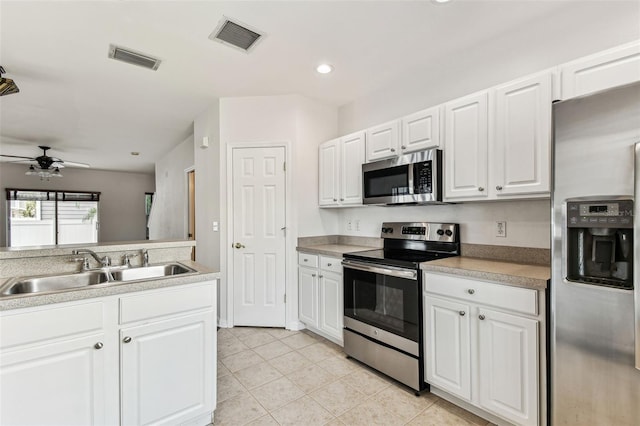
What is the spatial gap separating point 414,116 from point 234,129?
6.69 feet

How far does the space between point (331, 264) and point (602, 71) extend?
224cm

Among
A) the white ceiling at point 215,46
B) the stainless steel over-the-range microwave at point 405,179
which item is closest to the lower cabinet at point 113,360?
the stainless steel over-the-range microwave at point 405,179

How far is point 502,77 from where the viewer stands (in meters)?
2.25

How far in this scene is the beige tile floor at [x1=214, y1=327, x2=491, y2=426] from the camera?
1.85m

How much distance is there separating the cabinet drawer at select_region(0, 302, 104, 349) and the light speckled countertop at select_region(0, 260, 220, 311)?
0.14 feet

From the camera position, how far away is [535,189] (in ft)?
5.93

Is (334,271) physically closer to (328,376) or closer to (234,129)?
(328,376)

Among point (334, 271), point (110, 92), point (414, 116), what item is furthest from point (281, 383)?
point (110, 92)

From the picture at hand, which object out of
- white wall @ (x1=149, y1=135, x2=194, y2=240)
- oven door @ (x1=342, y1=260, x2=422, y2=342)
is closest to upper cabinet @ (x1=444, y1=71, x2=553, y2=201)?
oven door @ (x1=342, y1=260, x2=422, y2=342)

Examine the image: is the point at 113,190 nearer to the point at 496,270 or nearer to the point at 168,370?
the point at 168,370

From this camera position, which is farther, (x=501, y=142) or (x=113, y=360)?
(x=501, y=142)

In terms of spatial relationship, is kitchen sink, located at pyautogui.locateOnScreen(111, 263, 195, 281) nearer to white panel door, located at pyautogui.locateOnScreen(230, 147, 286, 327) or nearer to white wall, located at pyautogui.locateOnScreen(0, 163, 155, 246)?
white panel door, located at pyautogui.locateOnScreen(230, 147, 286, 327)

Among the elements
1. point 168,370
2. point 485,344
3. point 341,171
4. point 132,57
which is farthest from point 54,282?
point 485,344

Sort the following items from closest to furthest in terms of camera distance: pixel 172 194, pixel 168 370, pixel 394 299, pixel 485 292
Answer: pixel 168 370 → pixel 485 292 → pixel 394 299 → pixel 172 194
